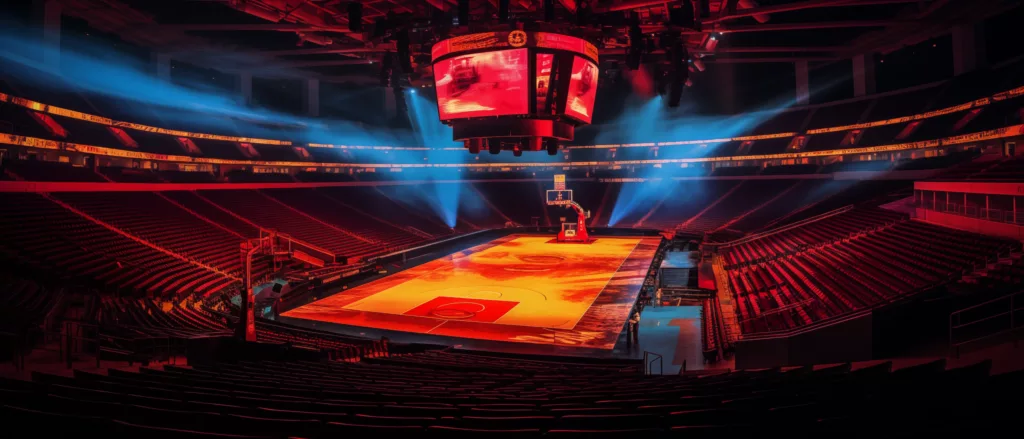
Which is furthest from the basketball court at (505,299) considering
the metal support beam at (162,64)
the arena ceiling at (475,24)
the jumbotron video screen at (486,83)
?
the metal support beam at (162,64)

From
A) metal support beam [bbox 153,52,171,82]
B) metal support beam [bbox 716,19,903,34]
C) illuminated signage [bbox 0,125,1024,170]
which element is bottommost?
illuminated signage [bbox 0,125,1024,170]

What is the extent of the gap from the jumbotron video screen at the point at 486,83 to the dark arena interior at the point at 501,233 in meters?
0.11

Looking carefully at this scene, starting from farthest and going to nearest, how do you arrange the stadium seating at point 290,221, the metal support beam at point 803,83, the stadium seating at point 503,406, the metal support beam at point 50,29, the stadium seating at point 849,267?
1. the metal support beam at point 803,83
2. the stadium seating at point 290,221
3. the metal support beam at point 50,29
4. the stadium seating at point 849,267
5. the stadium seating at point 503,406

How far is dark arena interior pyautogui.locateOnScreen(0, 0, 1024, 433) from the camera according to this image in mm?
4930

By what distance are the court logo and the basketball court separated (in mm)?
8636

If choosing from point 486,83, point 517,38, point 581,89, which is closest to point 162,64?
point 486,83

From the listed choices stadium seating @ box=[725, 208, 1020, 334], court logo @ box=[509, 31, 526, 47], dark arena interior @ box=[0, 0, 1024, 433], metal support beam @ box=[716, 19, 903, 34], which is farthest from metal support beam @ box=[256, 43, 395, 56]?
stadium seating @ box=[725, 208, 1020, 334]

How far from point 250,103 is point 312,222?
11.8 m

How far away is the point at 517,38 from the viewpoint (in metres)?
19.7

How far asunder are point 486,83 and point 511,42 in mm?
1749

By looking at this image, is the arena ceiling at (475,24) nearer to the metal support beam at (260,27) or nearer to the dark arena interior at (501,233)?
the metal support beam at (260,27)

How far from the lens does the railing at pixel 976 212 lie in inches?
611

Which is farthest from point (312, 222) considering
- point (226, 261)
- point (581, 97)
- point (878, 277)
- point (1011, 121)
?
point (1011, 121)

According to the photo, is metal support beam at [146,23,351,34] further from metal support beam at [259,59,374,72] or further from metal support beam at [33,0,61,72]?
metal support beam at [259,59,374,72]
